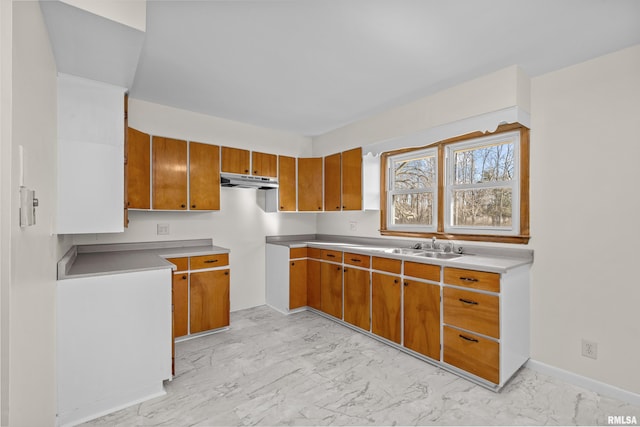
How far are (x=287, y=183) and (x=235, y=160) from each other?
0.79m

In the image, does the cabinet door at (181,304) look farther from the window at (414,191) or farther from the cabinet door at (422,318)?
the window at (414,191)

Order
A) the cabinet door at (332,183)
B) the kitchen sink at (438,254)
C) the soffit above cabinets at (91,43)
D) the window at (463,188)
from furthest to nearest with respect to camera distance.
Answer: the cabinet door at (332,183)
the kitchen sink at (438,254)
the window at (463,188)
the soffit above cabinets at (91,43)

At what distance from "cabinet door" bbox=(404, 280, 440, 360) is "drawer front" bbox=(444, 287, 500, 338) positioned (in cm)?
11

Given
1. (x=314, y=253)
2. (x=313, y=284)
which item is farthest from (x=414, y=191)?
(x=313, y=284)

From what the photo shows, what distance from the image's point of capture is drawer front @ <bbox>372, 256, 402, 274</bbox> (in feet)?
9.48

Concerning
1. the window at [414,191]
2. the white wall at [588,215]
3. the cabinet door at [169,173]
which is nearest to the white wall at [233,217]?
the cabinet door at [169,173]

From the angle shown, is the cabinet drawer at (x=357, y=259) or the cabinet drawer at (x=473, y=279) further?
the cabinet drawer at (x=357, y=259)

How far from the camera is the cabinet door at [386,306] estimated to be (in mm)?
2902

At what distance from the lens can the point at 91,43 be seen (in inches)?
63.4

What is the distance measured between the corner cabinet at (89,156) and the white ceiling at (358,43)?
0.54 meters

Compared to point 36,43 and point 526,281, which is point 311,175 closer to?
point 526,281

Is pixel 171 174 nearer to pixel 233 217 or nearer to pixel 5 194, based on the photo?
pixel 233 217

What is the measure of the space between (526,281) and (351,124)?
2.65 m

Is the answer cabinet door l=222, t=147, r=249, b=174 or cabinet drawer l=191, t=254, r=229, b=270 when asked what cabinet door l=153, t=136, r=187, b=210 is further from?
cabinet drawer l=191, t=254, r=229, b=270
